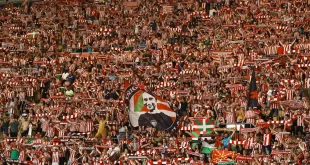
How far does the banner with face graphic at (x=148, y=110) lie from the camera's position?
50.8m

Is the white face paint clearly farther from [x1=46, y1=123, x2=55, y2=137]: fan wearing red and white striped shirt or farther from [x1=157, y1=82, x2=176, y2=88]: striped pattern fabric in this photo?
[x1=46, y1=123, x2=55, y2=137]: fan wearing red and white striped shirt

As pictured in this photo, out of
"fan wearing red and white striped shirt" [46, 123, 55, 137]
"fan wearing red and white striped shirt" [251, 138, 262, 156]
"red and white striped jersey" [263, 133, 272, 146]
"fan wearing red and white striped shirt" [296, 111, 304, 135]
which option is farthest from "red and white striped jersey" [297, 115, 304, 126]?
"fan wearing red and white striped shirt" [46, 123, 55, 137]

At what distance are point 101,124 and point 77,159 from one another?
3.44m

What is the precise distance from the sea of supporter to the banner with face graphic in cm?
43

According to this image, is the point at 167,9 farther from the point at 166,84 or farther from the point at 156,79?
the point at 166,84

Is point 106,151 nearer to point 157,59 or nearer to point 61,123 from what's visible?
point 61,123

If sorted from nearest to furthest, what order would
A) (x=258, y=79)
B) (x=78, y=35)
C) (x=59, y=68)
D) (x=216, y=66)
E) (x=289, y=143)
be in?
(x=289, y=143), (x=258, y=79), (x=216, y=66), (x=59, y=68), (x=78, y=35)

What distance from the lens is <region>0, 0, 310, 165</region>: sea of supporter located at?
160 feet

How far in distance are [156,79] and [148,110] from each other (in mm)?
6495

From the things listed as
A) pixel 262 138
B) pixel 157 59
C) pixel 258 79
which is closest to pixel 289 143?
pixel 262 138

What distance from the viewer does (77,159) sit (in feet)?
163

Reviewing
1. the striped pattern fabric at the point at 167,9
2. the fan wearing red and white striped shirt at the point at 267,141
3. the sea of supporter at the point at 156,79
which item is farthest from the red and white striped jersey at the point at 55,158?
the striped pattern fabric at the point at 167,9

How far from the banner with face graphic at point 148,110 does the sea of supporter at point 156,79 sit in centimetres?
43

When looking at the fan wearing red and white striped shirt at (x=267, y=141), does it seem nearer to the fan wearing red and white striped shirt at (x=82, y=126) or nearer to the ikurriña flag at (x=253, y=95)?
A: the ikurriña flag at (x=253, y=95)
